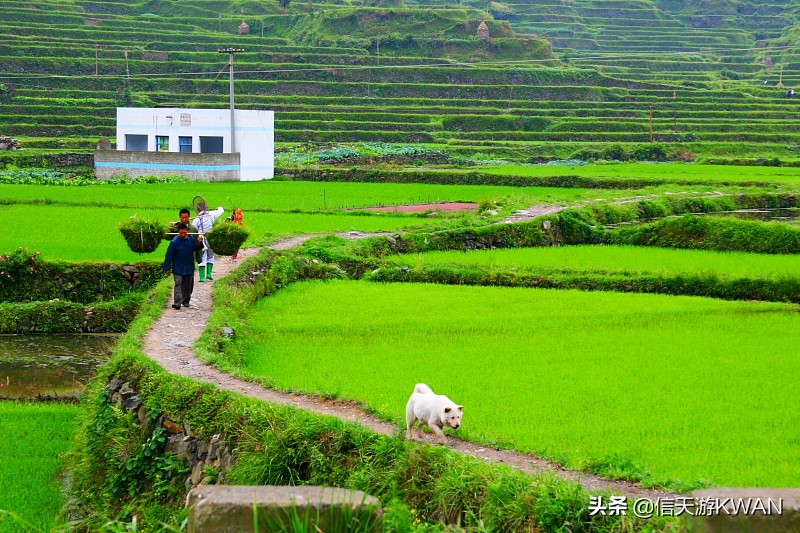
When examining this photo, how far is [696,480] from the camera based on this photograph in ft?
18.9

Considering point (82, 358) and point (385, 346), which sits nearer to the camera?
point (385, 346)

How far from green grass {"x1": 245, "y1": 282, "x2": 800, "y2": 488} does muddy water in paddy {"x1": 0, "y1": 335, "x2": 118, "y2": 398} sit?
199 centimetres

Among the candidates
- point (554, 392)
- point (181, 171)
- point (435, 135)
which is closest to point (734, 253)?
point (554, 392)

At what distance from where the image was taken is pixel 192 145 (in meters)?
34.9

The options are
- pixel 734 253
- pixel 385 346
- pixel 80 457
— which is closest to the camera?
pixel 80 457

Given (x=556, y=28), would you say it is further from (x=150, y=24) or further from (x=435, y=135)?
(x=435, y=135)

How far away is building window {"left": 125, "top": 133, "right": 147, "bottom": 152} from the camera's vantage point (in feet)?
119

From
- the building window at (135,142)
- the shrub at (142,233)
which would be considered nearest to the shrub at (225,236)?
the shrub at (142,233)

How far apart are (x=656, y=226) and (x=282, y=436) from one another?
13814 mm

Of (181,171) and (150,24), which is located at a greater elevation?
(150,24)

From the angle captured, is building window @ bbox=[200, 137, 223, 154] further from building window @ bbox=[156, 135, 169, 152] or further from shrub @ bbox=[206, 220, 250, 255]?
shrub @ bbox=[206, 220, 250, 255]

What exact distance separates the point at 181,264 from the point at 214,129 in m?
24.1

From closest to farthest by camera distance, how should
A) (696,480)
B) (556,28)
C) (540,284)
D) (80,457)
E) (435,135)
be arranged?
1. (696,480)
2. (80,457)
3. (540,284)
4. (435,135)
5. (556,28)

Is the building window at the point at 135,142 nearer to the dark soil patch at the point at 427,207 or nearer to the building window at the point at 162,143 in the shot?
the building window at the point at 162,143
